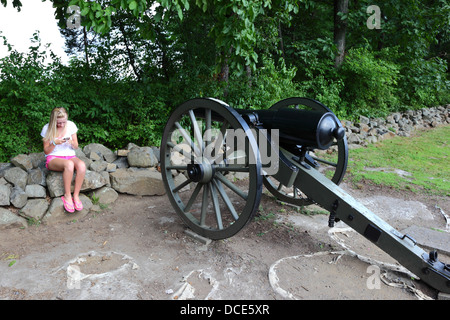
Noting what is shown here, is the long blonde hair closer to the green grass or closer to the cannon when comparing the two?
the cannon

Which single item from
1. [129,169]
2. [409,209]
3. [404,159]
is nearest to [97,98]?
[129,169]

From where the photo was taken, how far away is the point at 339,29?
9.03m

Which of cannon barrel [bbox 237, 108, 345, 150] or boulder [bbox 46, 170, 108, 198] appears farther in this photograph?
boulder [bbox 46, 170, 108, 198]

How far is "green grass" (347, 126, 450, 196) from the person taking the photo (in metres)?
4.85

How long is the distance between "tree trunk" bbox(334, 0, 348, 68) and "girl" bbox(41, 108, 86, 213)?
737cm

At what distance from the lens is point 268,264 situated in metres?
2.74

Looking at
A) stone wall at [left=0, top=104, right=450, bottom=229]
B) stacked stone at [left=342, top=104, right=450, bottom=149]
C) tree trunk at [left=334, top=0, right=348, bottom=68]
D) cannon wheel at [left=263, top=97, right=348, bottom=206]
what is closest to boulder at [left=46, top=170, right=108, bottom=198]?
stone wall at [left=0, top=104, right=450, bottom=229]

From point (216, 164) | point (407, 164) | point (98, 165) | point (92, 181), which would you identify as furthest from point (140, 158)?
point (407, 164)

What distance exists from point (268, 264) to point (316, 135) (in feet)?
3.58

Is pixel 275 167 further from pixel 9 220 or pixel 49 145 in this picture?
pixel 9 220

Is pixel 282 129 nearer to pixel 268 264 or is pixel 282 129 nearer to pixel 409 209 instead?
pixel 268 264

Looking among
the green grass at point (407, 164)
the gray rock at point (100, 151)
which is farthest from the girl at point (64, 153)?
the green grass at point (407, 164)

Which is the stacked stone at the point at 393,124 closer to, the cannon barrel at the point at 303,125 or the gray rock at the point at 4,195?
the cannon barrel at the point at 303,125

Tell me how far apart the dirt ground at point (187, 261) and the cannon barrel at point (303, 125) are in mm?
944
